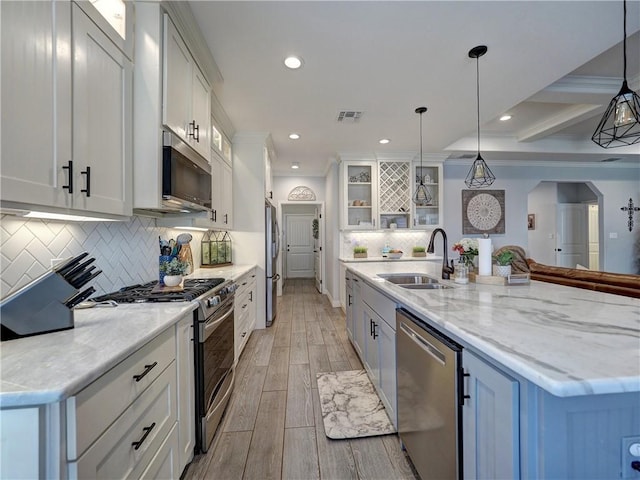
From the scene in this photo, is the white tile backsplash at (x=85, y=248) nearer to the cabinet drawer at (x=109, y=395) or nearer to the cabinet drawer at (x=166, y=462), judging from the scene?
the cabinet drawer at (x=109, y=395)

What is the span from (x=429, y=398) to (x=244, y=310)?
2.31 m

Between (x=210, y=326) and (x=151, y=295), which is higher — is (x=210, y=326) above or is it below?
below

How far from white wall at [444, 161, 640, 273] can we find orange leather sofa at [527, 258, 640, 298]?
2483 millimetres

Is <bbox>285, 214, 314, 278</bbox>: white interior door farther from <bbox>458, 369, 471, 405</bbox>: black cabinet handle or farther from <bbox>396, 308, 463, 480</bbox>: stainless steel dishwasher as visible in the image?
<bbox>458, 369, 471, 405</bbox>: black cabinet handle

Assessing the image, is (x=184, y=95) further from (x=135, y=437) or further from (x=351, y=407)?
(x=351, y=407)

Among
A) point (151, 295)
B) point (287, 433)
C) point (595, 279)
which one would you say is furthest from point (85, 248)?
point (595, 279)

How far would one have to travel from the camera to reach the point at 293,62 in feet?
7.51

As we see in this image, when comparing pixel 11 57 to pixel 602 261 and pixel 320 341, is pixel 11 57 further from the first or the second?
pixel 602 261

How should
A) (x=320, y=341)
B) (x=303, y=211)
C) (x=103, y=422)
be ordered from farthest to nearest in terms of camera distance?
(x=303, y=211) < (x=320, y=341) < (x=103, y=422)

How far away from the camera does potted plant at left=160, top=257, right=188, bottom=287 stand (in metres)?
1.79

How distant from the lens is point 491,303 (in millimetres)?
1356

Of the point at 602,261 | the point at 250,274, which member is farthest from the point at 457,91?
the point at 602,261

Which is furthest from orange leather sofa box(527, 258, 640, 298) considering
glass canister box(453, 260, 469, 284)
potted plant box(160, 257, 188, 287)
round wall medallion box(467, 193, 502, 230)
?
potted plant box(160, 257, 188, 287)

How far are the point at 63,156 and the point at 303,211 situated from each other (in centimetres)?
778
